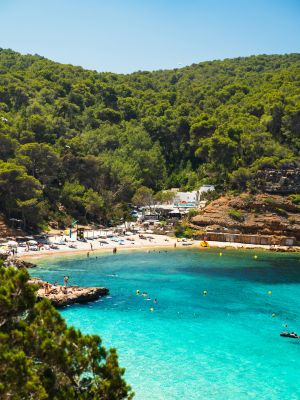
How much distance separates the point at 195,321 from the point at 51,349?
21194mm

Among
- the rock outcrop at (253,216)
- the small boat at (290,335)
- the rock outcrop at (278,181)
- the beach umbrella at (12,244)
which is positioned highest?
the rock outcrop at (278,181)

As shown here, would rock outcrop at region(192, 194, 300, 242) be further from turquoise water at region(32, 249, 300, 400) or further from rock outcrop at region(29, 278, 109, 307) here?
rock outcrop at region(29, 278, 109, 307)

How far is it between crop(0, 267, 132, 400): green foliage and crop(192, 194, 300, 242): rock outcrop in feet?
184

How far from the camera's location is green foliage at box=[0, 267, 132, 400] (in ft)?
43.0

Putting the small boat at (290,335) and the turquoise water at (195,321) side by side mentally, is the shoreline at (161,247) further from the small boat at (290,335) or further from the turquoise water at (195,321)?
the small boat at (290,335)

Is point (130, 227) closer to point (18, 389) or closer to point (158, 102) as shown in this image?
point (158, 102)

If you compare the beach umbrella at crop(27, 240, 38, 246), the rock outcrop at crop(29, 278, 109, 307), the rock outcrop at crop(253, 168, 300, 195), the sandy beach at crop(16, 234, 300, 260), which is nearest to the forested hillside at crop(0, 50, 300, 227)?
the rock outcrop at crop(253, 168, 300, 195)

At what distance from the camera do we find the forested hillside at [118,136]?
7006 centimetres

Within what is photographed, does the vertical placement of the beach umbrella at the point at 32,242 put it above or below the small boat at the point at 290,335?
above

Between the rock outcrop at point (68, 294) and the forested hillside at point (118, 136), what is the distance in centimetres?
2486

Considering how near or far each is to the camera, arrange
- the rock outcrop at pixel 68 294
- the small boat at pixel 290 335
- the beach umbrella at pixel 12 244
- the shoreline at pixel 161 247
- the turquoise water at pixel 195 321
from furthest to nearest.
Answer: the shoreline at pixel 161 247 < the beach umbrella at pixel 12 244 < the rock outcrop at pixel 68 294 < the small boat at pixel 290 335 < the turquoise water at pixel 195 321

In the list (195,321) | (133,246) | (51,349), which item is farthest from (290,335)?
(133,246)

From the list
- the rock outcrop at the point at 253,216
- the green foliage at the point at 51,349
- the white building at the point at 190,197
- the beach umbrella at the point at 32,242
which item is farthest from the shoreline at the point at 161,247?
the green foliage at the point at 51,349

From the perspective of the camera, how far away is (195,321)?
108ft
